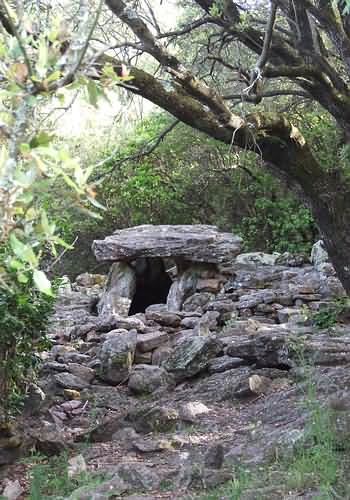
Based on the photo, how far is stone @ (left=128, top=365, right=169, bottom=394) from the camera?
286 inches

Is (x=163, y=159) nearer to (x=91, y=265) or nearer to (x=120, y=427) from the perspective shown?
(x=91, y=265)

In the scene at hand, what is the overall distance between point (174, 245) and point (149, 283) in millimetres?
1699

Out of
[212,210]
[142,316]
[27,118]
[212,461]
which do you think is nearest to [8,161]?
[27,118]

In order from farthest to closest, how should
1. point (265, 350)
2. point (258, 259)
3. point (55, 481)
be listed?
point (258, 259) < point (265, 350) < point (55, 481)

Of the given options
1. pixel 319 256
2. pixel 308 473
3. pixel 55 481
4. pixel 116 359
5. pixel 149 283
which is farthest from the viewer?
pixel 149 283

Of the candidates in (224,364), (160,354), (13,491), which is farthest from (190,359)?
(13,491)

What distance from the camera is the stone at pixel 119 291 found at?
38.7 feet

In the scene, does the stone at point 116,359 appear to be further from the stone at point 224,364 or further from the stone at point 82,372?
the stone at point 224,364

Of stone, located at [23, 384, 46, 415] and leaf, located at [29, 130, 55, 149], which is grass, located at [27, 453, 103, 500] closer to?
stone, located at [23, 384, 46, 415]

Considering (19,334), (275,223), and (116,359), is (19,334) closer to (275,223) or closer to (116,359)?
(116,359)

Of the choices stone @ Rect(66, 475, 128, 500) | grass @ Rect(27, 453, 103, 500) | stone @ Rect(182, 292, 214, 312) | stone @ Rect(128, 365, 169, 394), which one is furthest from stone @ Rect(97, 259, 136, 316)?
stone @ Rect(66, 475, 128, 500)

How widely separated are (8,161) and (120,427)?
14.4ft

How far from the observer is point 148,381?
7.30 m

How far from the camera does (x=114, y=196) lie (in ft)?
59.4
